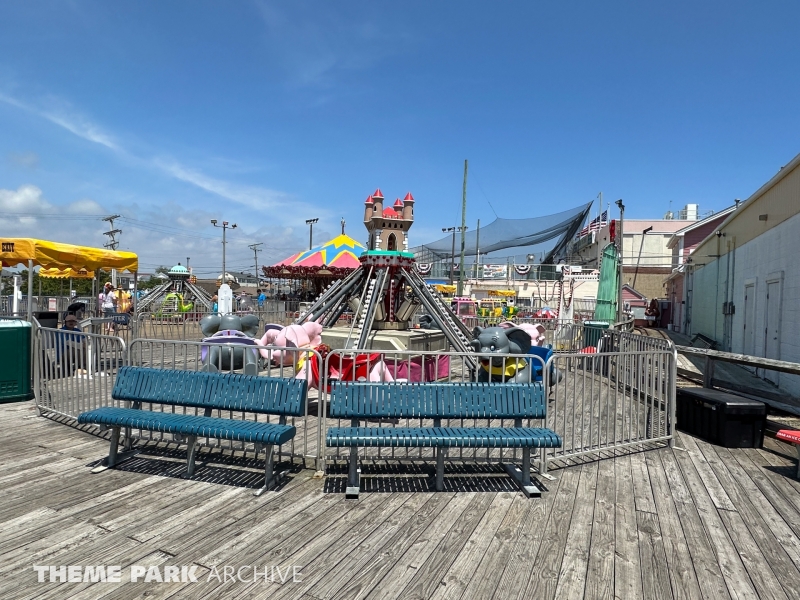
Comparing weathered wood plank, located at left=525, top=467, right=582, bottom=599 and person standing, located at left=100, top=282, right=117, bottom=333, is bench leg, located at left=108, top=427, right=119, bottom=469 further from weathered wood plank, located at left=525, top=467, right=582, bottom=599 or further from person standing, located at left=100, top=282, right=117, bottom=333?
person standing, located at left=100, top=282, right=117, bottom=333

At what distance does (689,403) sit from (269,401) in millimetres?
5816

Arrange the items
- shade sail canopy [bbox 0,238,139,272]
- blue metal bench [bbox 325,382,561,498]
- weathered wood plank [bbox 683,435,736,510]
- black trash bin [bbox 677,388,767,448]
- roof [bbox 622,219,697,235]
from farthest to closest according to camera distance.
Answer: roof [bbox 622,219,697,235] < shade sail canopy [bbox 0,238,139,272] < black trash bin [bbox 677,388,767,448] < weathered wood plank [bbox 683,435,736,510] < blue metal bench [bbox 325,382,561,498]

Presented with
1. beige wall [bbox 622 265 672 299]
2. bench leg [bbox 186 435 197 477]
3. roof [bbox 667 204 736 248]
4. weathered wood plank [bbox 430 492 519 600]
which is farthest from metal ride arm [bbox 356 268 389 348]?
beige wall [bbox 622 265 672 299]

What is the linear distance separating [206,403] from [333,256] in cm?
2204

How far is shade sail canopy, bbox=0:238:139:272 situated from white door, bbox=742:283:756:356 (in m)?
15.7

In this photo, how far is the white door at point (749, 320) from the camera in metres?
13.1

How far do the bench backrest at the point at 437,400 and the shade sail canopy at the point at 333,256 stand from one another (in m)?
21.4

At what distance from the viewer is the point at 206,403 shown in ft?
16.8

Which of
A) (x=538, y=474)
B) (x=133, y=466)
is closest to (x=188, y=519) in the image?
(x=133, y=466)

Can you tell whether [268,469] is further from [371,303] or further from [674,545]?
Result: [371,303]

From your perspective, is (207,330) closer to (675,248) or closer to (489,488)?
(489,488)

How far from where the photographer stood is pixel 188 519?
4.09 metres

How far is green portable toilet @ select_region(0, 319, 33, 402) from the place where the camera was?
24.9ft

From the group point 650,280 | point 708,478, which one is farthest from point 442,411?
point 650,280
